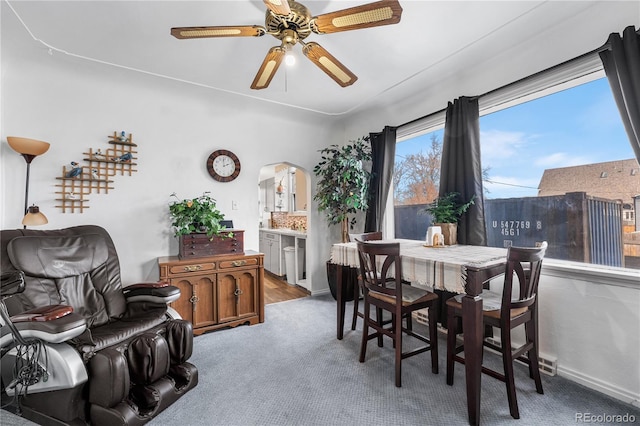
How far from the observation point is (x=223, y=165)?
11.9 ft

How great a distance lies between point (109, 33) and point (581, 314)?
4.10 metres

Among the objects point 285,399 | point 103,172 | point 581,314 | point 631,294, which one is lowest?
point 285,399

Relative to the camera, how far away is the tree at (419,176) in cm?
338

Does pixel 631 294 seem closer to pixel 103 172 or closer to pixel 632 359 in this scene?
pixel 632 359

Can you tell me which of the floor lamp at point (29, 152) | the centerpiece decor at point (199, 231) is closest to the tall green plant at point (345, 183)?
the centerpiece decor at point (199, 231)

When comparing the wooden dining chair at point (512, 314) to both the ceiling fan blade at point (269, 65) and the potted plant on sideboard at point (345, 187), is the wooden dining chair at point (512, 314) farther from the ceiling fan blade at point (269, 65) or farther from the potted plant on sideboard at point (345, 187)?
the ceiling fan blade at point (269, 65)

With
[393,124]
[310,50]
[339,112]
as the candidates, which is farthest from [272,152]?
[310,50]

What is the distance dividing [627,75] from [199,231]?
364 cm

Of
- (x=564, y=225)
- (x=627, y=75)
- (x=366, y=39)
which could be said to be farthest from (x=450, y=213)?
(x=366, y=39)

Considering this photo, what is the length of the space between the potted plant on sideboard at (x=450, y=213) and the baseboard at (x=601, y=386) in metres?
1.21

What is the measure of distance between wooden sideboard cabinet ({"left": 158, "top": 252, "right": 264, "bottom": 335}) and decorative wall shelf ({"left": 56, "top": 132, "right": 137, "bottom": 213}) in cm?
95

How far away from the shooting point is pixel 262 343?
8.96 ft

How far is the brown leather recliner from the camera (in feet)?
5.04

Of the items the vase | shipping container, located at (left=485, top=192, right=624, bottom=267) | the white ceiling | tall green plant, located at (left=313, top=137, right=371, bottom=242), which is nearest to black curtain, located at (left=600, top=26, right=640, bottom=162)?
the white ceiling
